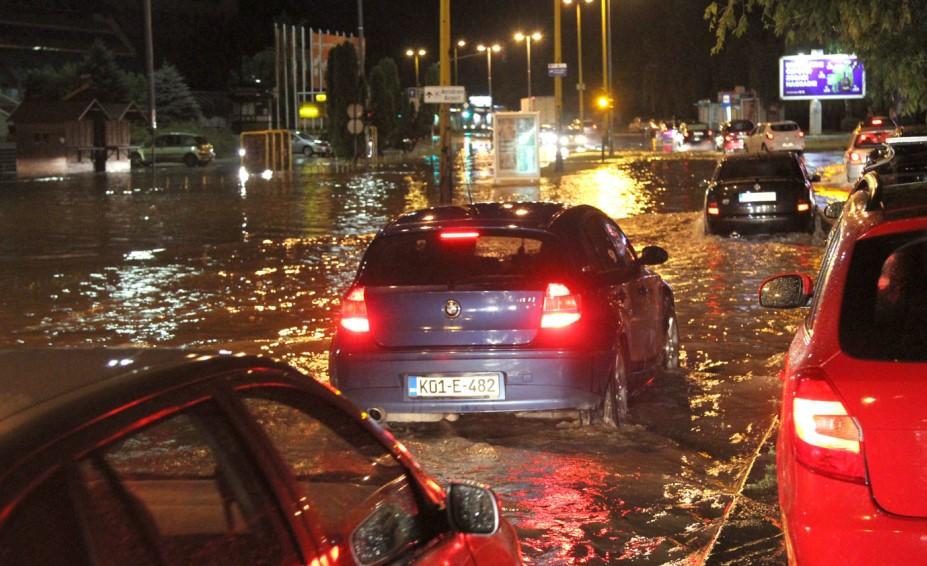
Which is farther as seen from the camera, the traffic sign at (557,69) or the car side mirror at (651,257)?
the traffic sign at (557,69)

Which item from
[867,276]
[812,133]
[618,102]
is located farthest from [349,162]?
[867,276]

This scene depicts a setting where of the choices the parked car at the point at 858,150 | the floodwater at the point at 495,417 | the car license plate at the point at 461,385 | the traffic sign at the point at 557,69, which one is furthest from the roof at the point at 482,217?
the traffic sign at the point at 557,69

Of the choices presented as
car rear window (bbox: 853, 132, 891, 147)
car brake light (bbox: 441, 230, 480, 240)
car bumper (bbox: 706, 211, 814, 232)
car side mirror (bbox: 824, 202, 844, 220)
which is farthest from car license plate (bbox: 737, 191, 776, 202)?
car brake light (bbox: 441, 230, 480, 240)

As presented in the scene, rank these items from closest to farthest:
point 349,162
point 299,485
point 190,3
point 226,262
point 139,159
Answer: point 299,485
point 226,262
point 349,162
point 139,159
point 190,3

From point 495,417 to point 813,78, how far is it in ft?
207

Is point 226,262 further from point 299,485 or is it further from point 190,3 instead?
point 190,3

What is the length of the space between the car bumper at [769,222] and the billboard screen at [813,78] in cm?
4868

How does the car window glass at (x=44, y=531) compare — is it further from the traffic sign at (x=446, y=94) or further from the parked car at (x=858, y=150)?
the parked car at (x=858, y=150)

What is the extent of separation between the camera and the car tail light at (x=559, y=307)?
8.09 m

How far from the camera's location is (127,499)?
2.49m

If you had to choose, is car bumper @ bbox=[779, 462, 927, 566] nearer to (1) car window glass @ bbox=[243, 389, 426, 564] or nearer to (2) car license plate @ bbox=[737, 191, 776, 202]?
(1) car window glass @ bbox=[243, 389, 426, 564]

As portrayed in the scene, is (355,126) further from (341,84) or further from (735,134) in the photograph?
(735,134)

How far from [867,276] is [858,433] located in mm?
612

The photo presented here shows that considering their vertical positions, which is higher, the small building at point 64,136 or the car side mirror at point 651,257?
the small building at point 64,136
